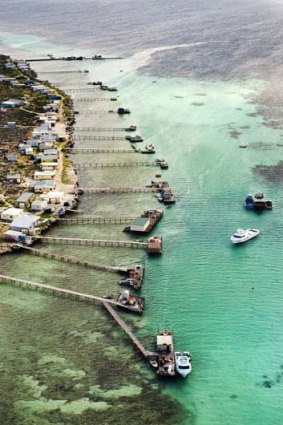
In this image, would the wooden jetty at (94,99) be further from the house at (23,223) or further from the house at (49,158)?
the house at (23,223)

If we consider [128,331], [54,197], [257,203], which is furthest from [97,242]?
[257,203]

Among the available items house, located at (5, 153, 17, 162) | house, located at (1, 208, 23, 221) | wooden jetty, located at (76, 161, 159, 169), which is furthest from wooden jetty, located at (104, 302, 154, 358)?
house, located at (5, 153, 17, 162)

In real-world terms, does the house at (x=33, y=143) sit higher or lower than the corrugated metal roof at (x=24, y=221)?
higher

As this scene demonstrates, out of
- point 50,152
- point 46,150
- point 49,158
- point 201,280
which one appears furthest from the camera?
point 46,150

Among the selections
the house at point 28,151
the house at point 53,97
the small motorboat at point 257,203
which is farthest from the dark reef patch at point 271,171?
the house at point 53,97

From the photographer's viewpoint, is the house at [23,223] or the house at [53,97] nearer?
the house at [23,223]

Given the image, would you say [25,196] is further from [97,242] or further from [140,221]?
[140,221]
